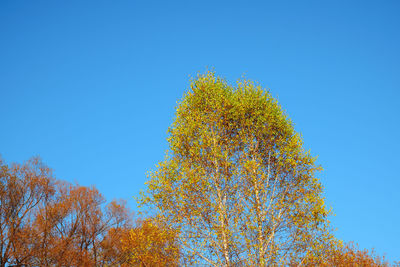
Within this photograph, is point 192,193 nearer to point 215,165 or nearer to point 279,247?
point 215,165

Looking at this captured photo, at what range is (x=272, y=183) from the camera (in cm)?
2225

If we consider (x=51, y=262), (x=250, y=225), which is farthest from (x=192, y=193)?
(x=51, y=262)

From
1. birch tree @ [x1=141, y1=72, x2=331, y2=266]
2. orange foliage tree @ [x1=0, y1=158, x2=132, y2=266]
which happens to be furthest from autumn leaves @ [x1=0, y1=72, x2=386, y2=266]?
orange foliage tree @ [x1=0, y1=158, x2=132, y2=266]

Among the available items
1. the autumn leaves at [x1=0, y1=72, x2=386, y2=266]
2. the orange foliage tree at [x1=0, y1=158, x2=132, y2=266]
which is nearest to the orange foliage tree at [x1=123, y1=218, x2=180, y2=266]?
the autumn leaves at [x1=0, y1=72, x2=386, y2=266]

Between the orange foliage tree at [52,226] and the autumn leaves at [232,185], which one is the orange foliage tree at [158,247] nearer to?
the autumn leaves at [232,185]

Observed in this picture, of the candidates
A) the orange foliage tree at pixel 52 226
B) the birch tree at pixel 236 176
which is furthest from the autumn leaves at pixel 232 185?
the orange foliage tree at pixel 52 226

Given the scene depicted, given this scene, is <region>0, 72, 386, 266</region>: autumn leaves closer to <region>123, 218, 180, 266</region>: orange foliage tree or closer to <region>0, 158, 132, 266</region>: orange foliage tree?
<region>123, 218, 180, 266</region>: orange foliage tree

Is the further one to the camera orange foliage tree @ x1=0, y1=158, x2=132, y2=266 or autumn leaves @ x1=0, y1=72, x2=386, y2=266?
orange foliage tree @ x1=0, y1=158, x2=132, y2=266

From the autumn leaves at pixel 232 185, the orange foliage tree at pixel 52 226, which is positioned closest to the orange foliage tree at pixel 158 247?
the autumn leaves at pixel 232 185

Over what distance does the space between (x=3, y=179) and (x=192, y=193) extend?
28764 mm

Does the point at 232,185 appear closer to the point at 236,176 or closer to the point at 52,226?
the point at 236,176

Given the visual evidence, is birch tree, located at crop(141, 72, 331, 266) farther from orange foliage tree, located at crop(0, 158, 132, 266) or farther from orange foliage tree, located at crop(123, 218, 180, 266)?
orange foliage tree, located at crop(0, 158, 132, 266)

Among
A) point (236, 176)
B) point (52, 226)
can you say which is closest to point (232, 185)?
point (236, 176)

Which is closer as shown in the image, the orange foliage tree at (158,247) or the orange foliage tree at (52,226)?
the orange foliage tree at (158,247)
